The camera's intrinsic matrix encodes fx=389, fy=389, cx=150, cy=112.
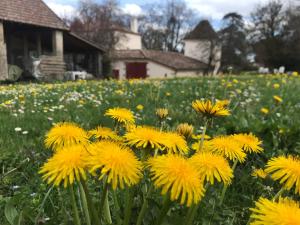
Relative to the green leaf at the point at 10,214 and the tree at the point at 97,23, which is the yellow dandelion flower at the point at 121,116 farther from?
the tree at the point at 97,23

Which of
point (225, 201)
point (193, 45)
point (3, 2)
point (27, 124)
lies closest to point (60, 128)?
point (225, 201)

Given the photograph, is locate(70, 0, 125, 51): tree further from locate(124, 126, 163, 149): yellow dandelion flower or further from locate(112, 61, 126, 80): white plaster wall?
locate(124, 126, 163, 149): yellow dandelion flower

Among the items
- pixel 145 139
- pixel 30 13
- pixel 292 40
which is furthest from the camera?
pixel 292 40

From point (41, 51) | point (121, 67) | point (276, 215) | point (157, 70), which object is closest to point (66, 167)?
point (276, 215)

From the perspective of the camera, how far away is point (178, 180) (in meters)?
0.80

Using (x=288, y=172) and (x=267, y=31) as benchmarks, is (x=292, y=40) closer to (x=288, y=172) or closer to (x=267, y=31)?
(x=267, y=31)

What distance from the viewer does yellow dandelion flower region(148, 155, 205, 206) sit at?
784 millimetres

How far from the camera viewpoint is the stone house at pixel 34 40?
18562 millimetres

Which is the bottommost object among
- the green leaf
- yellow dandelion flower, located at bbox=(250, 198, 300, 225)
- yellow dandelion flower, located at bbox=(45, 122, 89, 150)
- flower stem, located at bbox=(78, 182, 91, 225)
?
the green leaf

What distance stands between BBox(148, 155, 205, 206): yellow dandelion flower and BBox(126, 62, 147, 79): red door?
3973 cm

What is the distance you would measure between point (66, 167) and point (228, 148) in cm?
46

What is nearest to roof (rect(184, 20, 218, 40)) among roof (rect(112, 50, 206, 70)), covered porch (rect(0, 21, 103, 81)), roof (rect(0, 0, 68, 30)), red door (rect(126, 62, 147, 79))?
roof (rect(112, 50, 206, 70))

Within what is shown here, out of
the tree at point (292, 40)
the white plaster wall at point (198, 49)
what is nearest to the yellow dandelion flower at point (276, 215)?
the tree at point (292, 40)

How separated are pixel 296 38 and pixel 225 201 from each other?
46.5 metres
